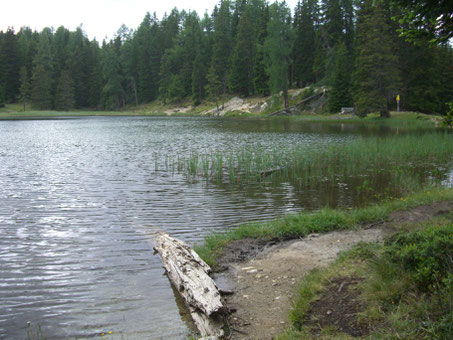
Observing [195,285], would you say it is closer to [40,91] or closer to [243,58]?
[243,58]

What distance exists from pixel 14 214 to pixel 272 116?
5603 cm

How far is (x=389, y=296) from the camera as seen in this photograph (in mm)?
4562

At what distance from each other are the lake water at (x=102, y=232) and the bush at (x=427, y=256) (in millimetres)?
3014

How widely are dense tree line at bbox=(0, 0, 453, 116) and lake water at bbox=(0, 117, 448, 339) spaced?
35.8 metres

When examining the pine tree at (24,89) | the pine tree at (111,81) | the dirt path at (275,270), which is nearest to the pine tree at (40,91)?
the pine tree at (24,89)

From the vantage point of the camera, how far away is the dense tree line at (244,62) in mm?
47344

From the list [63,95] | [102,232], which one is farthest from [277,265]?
[63,95]

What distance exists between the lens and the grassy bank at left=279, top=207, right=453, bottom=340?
3.96 m

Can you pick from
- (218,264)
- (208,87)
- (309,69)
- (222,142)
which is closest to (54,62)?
(208,87)

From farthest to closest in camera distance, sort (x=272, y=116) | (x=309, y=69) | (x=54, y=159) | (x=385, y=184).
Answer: (x=309, y=69) < (x=272, y=116) < (x=54, y=159) < (x=385, y=184)

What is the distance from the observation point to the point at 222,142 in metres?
28.2

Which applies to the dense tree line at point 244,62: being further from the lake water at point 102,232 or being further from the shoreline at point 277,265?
the shoreline at point 277,265

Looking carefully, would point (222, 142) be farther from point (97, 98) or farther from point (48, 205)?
point (97, 98)

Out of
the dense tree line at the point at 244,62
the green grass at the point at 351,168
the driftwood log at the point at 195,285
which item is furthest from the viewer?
the dense tree line at the point at 244,62
